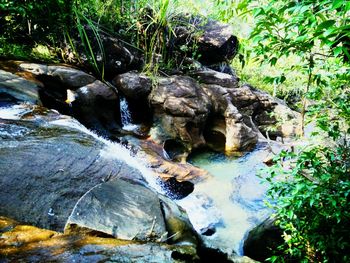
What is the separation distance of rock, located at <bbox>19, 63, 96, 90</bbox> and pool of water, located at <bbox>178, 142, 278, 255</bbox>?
3636 mm

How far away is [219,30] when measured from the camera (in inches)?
440

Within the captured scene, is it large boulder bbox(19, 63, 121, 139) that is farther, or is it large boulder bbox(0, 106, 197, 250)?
large boulder bbox(19, 63, 121, 139)

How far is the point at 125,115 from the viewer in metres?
8.09

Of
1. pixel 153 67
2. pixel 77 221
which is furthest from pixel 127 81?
pixel 77 221

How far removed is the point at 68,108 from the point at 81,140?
281cm

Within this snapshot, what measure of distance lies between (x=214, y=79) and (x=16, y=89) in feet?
20.6

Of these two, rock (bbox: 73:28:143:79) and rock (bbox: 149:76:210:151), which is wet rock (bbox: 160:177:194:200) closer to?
rock (bbox: 149:76:210:151)

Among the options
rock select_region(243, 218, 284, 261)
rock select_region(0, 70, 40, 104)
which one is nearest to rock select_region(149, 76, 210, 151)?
rock select_region(0, 70, 40, 104)

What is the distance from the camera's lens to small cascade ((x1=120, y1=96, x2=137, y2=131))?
315 inches

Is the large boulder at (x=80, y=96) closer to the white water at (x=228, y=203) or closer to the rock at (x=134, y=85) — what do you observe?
the rock at (x=134, y=85)

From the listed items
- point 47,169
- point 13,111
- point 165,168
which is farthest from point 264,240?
point 13,111

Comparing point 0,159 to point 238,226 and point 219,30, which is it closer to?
point 238,226

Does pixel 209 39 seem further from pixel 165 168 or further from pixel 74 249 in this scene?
pixel 74 249

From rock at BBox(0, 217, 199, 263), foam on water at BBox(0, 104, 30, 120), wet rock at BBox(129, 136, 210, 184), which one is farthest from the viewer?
wet rock at BBox(129, 136, 210, 184)
